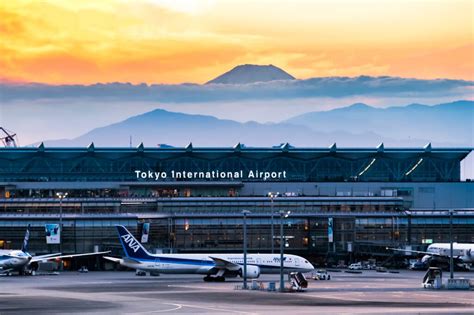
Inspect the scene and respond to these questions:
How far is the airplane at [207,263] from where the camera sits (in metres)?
164

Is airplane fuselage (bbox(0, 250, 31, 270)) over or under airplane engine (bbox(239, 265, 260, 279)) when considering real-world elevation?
over

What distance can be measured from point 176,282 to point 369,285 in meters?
26.2

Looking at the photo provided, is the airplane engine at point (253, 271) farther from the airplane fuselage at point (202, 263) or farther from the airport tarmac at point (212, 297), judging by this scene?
the airport tarmac at point (212, 297)

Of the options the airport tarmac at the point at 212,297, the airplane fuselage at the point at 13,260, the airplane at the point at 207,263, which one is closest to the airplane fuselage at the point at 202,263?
the airplane at the point at 207,263

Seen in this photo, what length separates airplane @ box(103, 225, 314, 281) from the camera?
538 ft

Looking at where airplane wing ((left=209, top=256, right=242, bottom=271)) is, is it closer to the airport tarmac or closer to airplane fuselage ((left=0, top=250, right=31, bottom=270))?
the airport tarmac

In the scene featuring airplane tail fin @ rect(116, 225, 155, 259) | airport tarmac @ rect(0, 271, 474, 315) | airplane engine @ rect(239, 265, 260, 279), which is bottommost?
airport tarmac @ rect(0, 271, 474, 315)

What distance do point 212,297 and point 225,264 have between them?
42.0 m

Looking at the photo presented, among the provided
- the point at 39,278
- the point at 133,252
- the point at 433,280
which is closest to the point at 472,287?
the point at 433,280

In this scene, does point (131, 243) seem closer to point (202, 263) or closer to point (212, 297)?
point (202, 263)

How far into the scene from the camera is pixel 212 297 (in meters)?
122

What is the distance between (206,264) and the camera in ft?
545

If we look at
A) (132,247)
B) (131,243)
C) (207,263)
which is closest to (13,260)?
(131,243)

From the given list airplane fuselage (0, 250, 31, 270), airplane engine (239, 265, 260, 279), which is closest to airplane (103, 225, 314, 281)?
airplane engine (239, 265, 260, 279)
